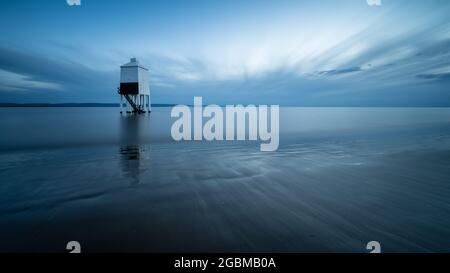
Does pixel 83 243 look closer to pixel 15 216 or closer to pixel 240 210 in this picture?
pixel 15 216

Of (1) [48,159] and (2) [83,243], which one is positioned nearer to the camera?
(2) [83,243]

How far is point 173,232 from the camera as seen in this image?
401 cm

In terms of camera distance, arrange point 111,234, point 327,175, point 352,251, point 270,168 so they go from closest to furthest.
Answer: point 352,251
point 111,234
point 327,175
point 270,168

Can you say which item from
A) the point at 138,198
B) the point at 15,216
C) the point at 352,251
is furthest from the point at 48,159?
the point at 352,251

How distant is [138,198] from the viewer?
5.55 m

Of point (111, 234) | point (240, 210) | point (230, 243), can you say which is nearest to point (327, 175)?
point (240, 210)
